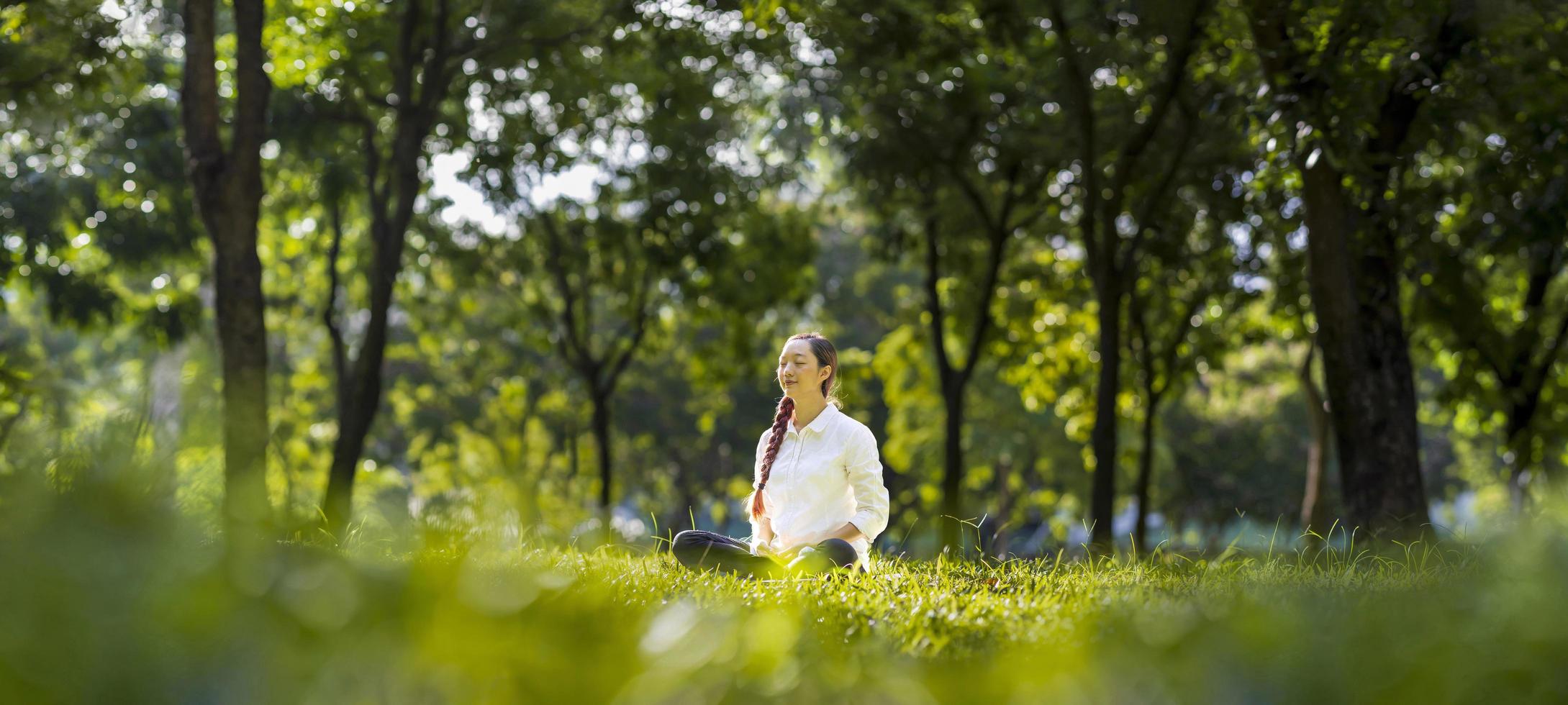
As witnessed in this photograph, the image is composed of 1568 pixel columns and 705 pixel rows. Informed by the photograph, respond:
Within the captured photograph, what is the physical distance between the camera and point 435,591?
193 centimetres

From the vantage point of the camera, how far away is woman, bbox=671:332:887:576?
6090mm

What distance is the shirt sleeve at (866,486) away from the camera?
636 cm

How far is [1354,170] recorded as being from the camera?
10.4 metres

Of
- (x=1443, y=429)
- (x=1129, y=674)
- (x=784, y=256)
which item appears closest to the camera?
(x=1129, y=674)

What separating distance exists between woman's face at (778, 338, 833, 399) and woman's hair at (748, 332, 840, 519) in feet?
0.16

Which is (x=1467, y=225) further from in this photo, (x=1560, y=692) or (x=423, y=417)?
(x=423, y=417)

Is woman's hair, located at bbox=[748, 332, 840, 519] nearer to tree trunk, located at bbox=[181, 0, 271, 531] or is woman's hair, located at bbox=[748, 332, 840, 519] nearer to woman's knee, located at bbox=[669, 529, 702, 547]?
woman's knee, located at bbox=[669, 529, 702, 547]

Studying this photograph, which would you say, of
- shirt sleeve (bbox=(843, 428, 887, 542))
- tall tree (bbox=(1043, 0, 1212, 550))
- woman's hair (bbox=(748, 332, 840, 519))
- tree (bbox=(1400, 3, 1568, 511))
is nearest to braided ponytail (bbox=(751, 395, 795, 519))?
woman's hair (bbox=(748, 332, 840, 519))

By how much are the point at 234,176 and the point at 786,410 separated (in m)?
4.10

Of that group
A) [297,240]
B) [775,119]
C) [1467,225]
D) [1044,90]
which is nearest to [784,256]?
[775,119]

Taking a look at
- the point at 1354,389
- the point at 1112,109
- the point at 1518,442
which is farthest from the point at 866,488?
the point at 1518,442

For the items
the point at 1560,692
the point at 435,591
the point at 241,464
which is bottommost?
the point at 241,464

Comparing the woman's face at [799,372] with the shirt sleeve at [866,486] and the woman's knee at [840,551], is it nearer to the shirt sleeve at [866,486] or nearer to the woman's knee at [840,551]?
the shirt sleeve at [866,486]

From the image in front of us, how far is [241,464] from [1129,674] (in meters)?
6.42
